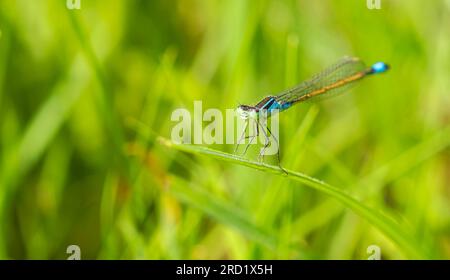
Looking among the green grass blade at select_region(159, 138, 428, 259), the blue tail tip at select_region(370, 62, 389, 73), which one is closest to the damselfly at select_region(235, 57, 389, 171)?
the blue tail tip at select_region(370, 62, 389, 73)

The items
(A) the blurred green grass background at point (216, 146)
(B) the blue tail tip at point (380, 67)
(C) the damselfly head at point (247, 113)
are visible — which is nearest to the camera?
(C) the damselfly head at point (247, 113)

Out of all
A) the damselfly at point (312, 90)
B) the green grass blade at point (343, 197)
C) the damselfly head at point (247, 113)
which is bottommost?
the green grass blade at point (343, 197)

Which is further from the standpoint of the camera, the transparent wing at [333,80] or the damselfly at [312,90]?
the transparent wing at [333,80]

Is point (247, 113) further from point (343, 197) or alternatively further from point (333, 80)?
point (333, 80)

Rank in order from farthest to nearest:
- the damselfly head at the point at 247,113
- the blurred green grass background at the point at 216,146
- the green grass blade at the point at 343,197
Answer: the blurred green grass background at the point at 216,146, the damselfly head at the point at 247,113, the green grass blade at the point at 343,197

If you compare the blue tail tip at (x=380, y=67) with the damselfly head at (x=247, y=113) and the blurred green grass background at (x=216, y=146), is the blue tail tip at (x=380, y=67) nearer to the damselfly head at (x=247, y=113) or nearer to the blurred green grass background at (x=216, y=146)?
the blurred green grass background at (x=216, y=146)

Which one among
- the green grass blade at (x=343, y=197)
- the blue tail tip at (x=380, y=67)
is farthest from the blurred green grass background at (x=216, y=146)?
the blue tail tip at (x=380, y=67)

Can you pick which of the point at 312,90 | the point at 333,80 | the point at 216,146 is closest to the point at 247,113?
the point at 312,90
